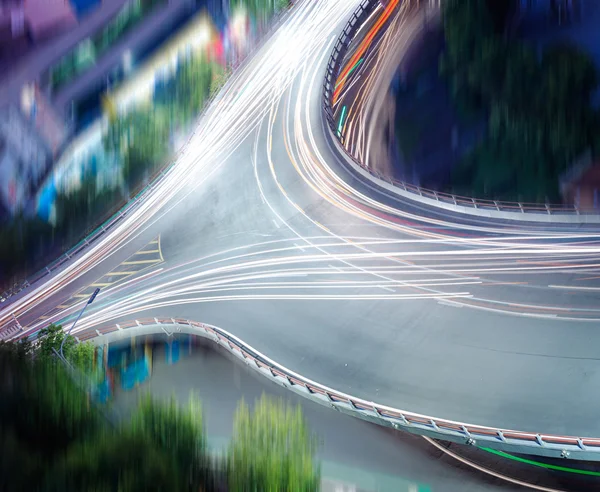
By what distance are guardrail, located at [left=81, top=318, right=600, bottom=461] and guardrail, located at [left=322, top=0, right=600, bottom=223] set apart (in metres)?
10.0

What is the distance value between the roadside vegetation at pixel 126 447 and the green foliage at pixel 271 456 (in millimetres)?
25

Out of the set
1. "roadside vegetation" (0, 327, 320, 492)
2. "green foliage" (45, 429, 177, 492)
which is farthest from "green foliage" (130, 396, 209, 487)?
"green foliage" (45, 429, 177, 492)

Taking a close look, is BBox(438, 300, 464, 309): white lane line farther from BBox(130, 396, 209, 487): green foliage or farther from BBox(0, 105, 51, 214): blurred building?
BBox(0, 105, 51, 214): blurred building

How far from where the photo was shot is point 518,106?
115 ft

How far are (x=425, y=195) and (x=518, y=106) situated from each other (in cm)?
985

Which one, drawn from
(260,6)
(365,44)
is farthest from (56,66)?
(365,44)

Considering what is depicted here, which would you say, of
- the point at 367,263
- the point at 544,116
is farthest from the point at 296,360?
the point at 544,116

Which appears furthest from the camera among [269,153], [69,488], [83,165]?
[83,165]

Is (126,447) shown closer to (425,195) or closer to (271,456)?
(271,456)

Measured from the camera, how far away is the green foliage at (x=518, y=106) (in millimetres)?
33469

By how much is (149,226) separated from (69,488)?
17.9m

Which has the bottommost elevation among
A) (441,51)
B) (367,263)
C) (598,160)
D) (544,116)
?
(367,263)

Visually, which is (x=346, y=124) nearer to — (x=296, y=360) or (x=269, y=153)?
(x=269, y=153)

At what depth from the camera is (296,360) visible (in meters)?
23.7
